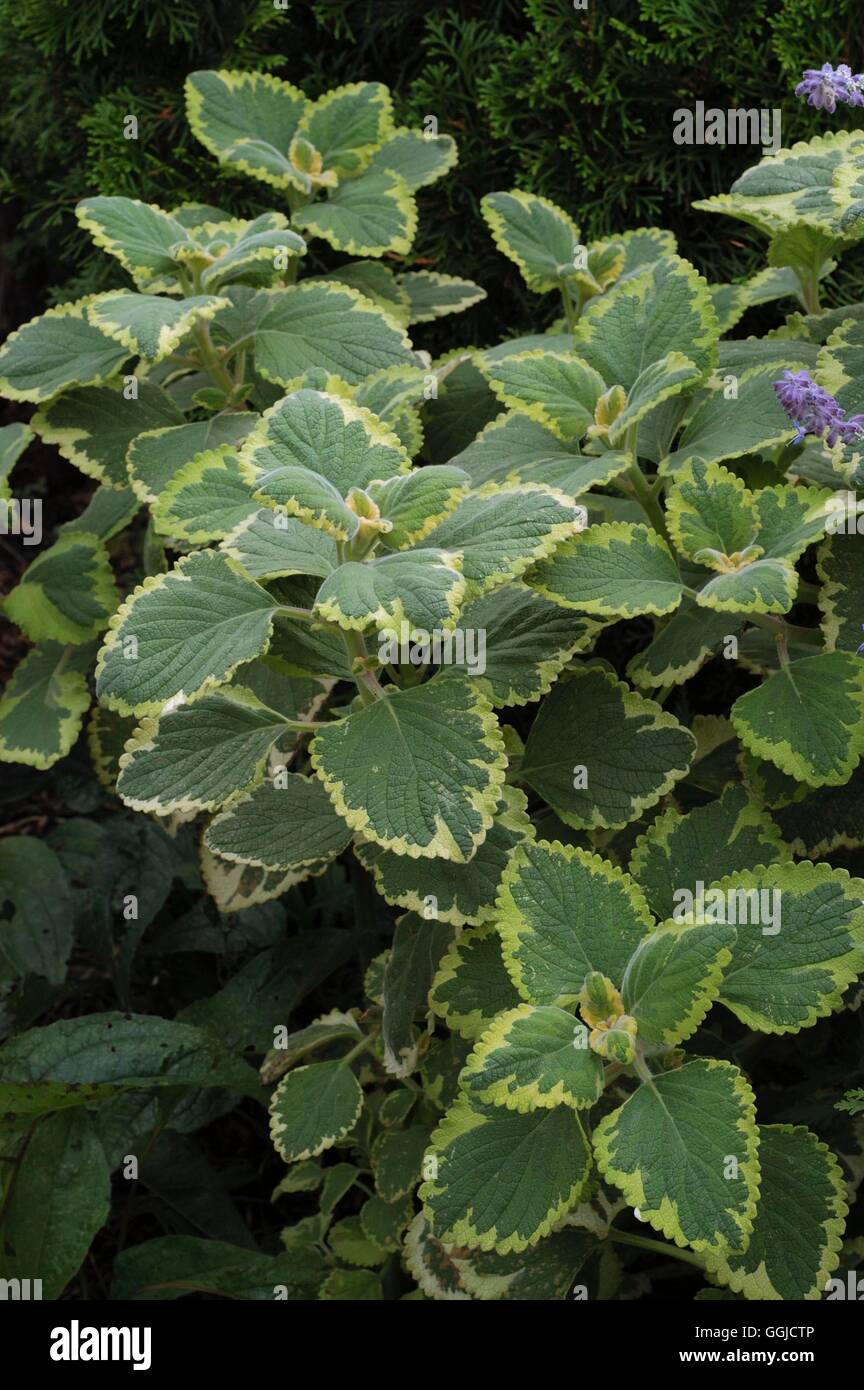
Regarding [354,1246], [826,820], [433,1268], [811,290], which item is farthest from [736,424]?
[354,1246]

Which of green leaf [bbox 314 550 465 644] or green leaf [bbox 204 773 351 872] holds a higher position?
green leaf [bbox 314 550 465 644]

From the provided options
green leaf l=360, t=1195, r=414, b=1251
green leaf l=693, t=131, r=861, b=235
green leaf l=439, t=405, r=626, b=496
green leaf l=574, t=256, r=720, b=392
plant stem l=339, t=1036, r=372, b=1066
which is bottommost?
green leaf l=360, t=1195, r=414, b=1251

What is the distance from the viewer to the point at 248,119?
2.10 m

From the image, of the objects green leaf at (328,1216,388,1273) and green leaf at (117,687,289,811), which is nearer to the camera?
green leaf at (117,687,289,811)

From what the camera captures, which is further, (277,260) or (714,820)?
(277,260)

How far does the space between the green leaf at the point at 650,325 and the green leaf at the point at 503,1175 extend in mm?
877

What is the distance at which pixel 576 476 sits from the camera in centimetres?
154

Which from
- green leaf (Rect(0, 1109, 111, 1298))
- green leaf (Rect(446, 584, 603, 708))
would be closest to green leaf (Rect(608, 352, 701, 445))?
green leaf (Rect(446, 584, 603, 708))

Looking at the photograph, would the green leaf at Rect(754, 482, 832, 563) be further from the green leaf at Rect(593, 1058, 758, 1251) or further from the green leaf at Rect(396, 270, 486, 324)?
Answer: the green leaf at Rect(396, 270, 486, 324)

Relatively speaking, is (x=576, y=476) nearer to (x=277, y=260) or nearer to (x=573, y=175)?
(x=277, y=260)

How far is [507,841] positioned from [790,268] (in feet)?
3.32

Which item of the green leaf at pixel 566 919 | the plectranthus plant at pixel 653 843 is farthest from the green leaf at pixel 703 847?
the green leaf at pixel 566 919

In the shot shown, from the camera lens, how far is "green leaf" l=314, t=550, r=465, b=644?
4.16ft
